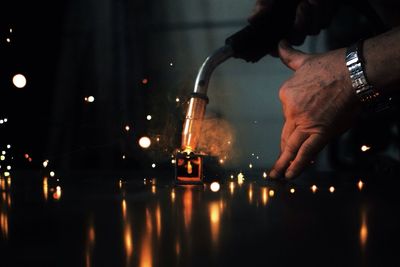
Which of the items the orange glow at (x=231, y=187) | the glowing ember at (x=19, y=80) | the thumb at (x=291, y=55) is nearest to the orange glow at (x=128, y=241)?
the orange glow at (x=231, y=187)

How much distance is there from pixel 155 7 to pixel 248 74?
42 centimetres

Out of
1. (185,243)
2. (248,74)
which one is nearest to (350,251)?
(185,243)

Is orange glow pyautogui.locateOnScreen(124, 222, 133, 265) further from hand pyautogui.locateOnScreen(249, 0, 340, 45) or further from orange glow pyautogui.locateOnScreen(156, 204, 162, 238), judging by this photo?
hand pyautogui.locateOnScreen(249, 0, 340, 45)

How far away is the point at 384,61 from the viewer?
0.71 metres

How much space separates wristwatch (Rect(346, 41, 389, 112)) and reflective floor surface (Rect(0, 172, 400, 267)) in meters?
0.18

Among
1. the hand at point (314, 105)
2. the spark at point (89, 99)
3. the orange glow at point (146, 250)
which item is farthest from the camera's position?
the spark at point (89, 99)

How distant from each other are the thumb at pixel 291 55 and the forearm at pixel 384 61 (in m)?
0.15

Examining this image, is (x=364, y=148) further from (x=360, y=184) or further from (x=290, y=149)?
(x=290, y=149)

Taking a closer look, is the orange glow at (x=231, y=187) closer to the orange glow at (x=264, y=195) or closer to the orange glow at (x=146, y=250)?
the orange glow at (x=264, y=195)

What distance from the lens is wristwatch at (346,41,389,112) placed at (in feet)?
2.40

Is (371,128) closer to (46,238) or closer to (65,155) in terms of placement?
(65,155)

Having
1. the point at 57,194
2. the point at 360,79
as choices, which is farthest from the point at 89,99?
the point at 360,79

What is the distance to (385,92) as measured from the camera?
75 cm

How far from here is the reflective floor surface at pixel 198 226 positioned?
0.34 m
